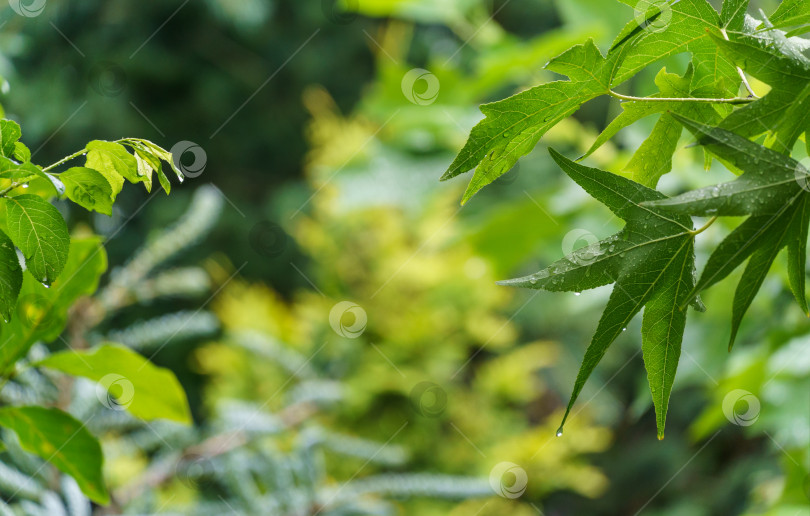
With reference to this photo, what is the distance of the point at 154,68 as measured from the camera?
8.70 feet

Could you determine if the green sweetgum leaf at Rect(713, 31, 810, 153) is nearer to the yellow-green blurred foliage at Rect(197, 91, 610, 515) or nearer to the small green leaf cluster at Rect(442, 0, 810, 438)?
the small green leaf cluster at Rect(442, 0, 810, 438)

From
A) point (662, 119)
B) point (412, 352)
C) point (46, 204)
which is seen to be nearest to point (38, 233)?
point (46, 204)

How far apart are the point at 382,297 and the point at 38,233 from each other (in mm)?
1401

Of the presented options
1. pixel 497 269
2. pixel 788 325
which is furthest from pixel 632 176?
pixel 497 269

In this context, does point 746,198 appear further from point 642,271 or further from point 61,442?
point 61,442

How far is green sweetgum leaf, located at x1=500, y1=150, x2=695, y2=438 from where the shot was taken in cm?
28

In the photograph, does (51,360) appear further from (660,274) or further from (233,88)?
(233,88)

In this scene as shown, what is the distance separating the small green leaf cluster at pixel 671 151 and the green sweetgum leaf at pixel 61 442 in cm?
26

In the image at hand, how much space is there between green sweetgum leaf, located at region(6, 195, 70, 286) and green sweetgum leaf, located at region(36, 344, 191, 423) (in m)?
0.15

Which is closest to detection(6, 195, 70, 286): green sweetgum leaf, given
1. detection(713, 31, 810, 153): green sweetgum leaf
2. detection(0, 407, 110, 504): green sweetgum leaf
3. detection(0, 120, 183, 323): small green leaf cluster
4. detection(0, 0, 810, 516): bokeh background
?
detection(0, 120, 183, 323): small green leaf cluster

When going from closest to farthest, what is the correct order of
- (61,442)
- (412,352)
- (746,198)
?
(746,198) → (61,442) → (412,352)

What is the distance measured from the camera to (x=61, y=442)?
380mm

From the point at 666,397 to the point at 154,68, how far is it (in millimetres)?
2712

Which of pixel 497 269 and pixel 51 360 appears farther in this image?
pixel 497 269
